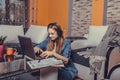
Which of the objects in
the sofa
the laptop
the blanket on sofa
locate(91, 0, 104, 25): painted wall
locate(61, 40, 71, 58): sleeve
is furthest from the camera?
locate(91, 0, 104, 25): painted wall

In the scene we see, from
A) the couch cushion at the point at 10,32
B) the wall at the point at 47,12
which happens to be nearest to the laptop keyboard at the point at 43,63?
the couch cushion at the point at 10,32

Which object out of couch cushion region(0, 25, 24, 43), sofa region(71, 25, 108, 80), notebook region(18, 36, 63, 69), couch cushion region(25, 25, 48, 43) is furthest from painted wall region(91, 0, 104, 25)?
notebook region(18, 36, 63, 69)

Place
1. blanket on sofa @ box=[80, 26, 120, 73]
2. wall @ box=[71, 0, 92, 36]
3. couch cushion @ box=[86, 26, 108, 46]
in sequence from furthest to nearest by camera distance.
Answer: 1. wall @ box=[71, 0, 92, 36]
2. couch cushion @ box=[86, 26, 108, 46]
3. blanket on sofa @ box=[80, 26, 120, 73]

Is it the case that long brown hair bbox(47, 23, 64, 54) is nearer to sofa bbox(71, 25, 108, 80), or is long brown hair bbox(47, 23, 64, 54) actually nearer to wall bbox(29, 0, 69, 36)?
sofa bbox(71, 25, 108, 80)

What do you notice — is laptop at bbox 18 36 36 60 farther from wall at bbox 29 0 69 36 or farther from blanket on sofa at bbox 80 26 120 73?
wall at bbox 29 0 69 36

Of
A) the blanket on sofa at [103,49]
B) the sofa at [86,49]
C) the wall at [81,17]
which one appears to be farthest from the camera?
the wall at [81,17]

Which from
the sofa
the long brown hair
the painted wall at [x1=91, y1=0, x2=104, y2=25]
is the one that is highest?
the painted wall at [x1=91, y1=0, x2=104, y2=25]

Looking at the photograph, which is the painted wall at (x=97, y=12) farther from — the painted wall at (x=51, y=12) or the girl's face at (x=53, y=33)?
the girl's face at (x=53, y=33)

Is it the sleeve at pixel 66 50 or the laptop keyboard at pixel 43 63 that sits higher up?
the sleeve at pixel 66 50

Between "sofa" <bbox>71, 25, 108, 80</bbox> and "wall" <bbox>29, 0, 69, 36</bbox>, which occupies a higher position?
"wall" <bbox>29, 0, 69, 36</bbox>

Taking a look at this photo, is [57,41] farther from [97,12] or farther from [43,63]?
[97,12]

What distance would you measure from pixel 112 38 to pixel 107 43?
0.12 m

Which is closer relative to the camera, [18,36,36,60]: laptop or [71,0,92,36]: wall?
[18,36,36,60]: laptop

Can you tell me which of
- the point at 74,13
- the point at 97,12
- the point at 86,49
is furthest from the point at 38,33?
the point at 74,13
